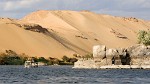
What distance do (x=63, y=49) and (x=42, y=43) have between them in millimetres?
6824

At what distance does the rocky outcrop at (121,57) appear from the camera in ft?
285

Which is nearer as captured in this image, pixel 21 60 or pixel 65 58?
pixel 21 60

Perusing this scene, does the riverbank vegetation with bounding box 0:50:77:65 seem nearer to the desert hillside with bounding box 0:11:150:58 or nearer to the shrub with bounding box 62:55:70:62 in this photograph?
the shrub with bounding box 62:55:70:62

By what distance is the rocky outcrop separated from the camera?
285 feet

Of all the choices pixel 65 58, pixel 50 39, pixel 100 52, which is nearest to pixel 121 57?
pixel 100 52

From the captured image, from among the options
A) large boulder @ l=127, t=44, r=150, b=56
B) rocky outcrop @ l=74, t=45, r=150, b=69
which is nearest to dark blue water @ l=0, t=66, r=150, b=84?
rocky outcrop @ l=74, t=45, r=150, b=69

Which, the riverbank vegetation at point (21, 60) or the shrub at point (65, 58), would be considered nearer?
the riverbank vegetation at point (21, 60)

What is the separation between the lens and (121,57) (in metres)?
88.4

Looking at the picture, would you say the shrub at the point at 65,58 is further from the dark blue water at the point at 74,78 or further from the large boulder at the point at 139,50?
the dark blue water at the point at 74,78

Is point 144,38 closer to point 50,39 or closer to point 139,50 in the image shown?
point 139,50

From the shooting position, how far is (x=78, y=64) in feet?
307

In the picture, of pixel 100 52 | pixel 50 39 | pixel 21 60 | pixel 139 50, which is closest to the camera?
pixel 100 52

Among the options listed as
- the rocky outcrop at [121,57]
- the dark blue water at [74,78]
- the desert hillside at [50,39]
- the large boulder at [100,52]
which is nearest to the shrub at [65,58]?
the desert hillside at [50,39]

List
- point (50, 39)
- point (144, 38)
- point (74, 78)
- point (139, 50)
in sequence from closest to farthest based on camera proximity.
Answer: point (74, 78) < point (139, 50) < point (144, 38) < point (50, 39)
